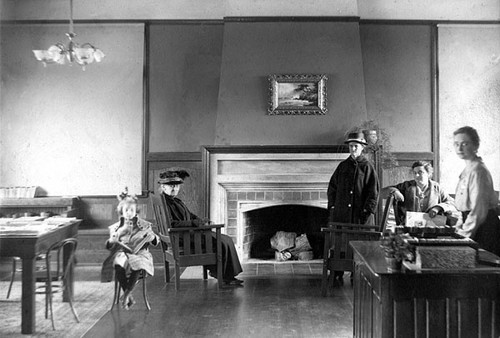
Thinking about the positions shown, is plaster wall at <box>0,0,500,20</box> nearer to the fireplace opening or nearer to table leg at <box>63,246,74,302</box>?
the fireplace opening

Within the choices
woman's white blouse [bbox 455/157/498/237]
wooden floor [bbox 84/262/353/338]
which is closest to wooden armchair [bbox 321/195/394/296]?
wooden floor [bbox 84/262/353/338]

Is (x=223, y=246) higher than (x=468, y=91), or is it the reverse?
(x=468, y=91)

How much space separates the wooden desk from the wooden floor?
163cm

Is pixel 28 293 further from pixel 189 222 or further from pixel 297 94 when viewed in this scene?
pixel 297 94

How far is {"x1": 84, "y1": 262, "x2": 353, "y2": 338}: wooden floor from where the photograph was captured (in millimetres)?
4488

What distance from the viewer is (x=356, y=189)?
6340mm

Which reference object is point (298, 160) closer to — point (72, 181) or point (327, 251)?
point (327, 251)

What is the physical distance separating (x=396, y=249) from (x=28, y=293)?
2.83m

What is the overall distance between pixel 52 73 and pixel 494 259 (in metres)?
6.29

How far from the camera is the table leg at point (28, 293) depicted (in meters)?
4.20

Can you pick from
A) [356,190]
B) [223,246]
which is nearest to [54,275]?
[223,246]

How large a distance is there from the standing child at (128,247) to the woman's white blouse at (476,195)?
2.80 m


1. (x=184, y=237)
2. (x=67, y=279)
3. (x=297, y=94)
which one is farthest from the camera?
(x=297, y=94)

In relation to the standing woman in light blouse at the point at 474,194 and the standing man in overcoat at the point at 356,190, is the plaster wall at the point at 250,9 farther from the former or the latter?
the standing woman in light blouse at the point at 474,194
